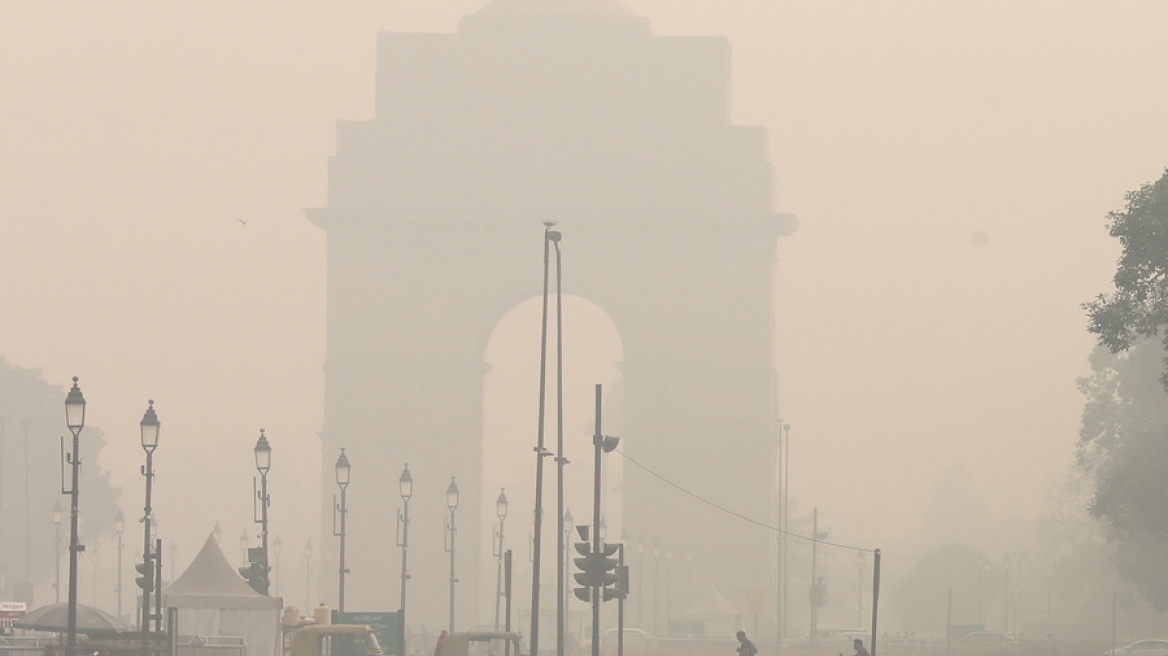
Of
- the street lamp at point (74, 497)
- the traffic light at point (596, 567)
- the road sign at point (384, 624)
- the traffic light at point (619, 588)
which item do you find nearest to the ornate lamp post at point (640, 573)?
the road sign at point (384, 624)

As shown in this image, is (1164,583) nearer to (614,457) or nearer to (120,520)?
(120,520)

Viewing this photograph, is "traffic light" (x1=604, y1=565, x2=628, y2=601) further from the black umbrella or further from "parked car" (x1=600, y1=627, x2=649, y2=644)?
"parked car" (x1=600, y1=627, x2=649, y2=644)

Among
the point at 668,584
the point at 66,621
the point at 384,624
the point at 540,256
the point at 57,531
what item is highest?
the point at 540,256

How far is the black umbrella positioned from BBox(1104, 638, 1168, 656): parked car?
2684cm

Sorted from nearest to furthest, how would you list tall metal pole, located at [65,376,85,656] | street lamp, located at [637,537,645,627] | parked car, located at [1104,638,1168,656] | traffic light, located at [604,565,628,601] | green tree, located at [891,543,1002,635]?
tall metal pole, located at [65,376,85,656], traffic light, located at [604,565,628,601], parked car, located at [1104,638,1168,656], street lamp, located at [637,537,645,627], green tree, located at [891,543,1002,635]

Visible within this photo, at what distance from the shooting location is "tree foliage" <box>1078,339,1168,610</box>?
1720 inches

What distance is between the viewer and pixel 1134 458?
4516 centimetres

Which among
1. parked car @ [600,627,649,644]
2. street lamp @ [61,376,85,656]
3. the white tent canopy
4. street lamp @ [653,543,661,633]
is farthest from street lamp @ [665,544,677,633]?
street lamp @ [61,376,85,656]

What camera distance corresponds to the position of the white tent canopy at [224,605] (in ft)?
103

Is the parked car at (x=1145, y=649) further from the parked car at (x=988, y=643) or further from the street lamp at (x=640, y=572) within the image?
the street lamp at (x=640, y=572)

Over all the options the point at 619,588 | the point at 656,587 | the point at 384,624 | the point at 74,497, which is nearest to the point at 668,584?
the point at 656,587

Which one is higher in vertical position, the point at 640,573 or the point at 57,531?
the point at 57,531

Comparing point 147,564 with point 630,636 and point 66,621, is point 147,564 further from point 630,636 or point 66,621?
point 630,636

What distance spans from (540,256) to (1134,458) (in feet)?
110
